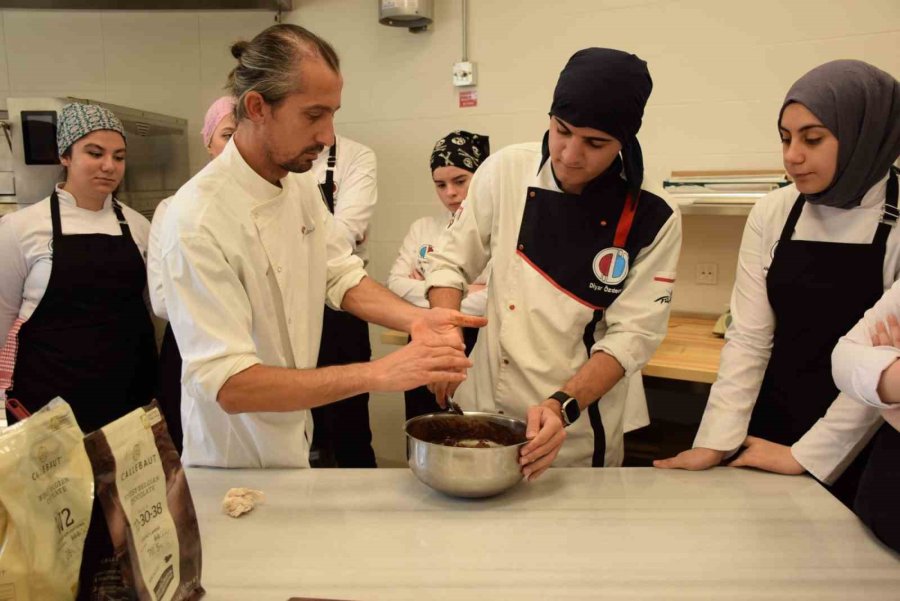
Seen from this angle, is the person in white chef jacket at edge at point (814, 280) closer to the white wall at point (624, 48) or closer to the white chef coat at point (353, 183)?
the white wall at point (624, 48)

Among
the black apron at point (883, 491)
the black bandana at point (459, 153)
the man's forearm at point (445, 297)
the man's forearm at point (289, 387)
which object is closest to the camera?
the black apron at point (883, 491)

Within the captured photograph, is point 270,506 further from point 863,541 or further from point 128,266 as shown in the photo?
point 128,266

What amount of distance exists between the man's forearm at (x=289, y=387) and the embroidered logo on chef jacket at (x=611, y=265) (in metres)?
0.60

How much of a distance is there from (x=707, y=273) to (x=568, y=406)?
1.74m

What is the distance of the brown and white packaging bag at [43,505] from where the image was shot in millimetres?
716

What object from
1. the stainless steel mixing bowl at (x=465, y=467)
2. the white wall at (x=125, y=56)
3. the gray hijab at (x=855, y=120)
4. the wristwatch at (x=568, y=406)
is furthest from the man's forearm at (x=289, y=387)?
the white wall at (x=125, y=56)

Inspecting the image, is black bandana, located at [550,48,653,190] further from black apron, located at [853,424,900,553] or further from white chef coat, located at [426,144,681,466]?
black apron, located at [853,424,900,553]

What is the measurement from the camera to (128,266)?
2734mm


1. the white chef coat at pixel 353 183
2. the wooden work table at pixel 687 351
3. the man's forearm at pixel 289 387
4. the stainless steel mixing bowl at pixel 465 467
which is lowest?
the wooden work table at pixel 687 351

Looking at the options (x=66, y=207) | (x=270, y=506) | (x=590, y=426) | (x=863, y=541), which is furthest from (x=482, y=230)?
(x=66, y=207)

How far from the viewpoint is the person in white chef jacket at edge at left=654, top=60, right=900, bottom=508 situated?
4.75ft

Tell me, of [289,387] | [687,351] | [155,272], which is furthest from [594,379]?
[155,272]

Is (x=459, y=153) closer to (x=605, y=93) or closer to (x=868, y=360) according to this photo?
(x=605, y=93)

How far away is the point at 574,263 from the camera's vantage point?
5.28ft
